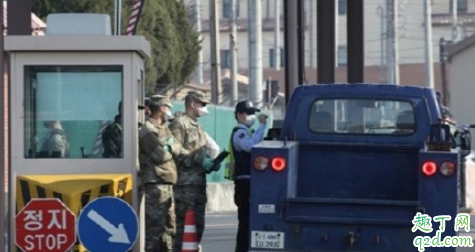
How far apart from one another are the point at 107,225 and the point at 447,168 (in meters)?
2.95

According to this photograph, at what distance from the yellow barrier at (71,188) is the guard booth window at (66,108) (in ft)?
0.97

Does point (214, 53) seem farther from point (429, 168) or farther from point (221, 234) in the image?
point (429, 168)

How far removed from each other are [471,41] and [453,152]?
51.8m

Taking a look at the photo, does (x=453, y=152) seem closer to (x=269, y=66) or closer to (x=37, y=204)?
(x=37, y=204)

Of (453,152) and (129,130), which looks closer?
(453,152)

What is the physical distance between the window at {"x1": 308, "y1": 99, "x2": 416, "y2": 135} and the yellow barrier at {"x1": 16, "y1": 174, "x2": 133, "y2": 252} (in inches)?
88.4

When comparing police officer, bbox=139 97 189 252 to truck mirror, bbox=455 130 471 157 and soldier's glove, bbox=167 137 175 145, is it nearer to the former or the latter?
soldier's glove, bbox=167 137 175 145

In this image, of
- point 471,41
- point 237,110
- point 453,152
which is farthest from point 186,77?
point 453,152

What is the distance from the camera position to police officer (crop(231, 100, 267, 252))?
44.4 feet

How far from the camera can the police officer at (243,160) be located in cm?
1353

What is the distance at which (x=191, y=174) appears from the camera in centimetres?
1352

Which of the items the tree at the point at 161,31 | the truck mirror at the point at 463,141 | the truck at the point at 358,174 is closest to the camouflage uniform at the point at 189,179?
the truck at the point at 358,174

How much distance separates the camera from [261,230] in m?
11.3

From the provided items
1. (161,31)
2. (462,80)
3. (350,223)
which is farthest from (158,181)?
(462,80)
